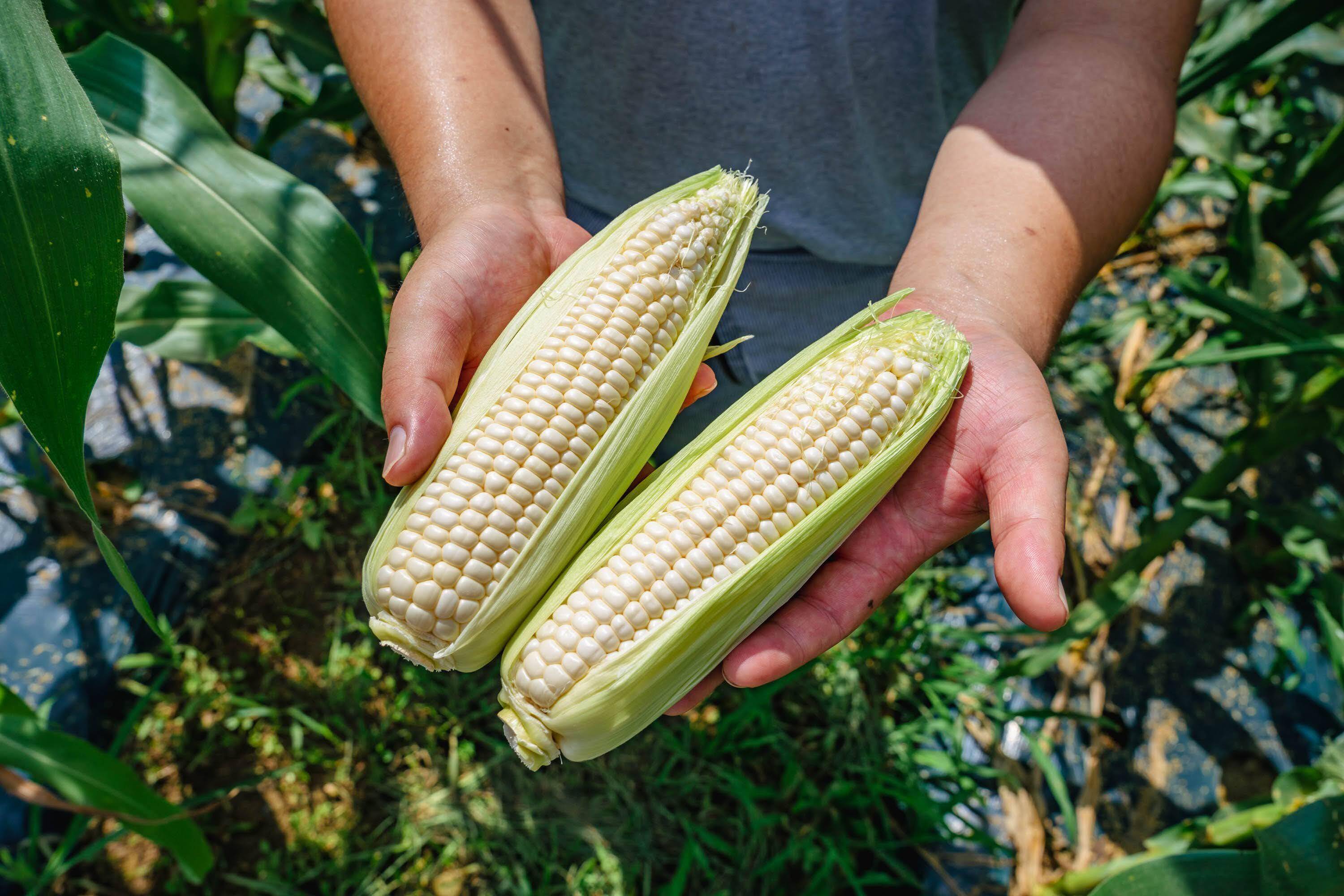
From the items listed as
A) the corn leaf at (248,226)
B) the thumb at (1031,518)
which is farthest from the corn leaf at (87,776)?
Result: the thumb at (1031,518)

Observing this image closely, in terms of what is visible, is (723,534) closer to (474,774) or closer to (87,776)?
(474,774)

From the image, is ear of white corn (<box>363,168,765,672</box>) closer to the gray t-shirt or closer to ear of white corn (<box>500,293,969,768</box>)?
ear of white corn (<box>500,293,969,768</box>)

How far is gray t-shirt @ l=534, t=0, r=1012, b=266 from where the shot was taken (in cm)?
205

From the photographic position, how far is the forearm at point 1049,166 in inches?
78.1

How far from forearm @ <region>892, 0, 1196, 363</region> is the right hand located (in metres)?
0.97

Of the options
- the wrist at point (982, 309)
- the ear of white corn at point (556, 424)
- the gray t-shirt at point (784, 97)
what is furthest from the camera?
the gray t-shirt at point (784, 97)

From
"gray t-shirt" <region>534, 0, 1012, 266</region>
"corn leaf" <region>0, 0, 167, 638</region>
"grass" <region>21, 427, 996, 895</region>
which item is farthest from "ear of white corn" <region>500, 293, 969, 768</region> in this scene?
"grass" <region>21, 427, 996, 895</region>

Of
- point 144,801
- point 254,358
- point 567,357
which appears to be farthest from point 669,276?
point 254,358

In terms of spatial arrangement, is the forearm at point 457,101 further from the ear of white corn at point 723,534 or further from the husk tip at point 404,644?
the husk tip at point 404,644

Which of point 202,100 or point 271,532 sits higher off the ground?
point 202,100

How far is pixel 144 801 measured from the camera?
2.11m

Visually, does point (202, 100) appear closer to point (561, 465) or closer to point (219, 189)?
point (219, 189)

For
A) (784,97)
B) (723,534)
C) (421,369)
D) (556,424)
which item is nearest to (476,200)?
(421,369)

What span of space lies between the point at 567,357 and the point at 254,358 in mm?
2154
